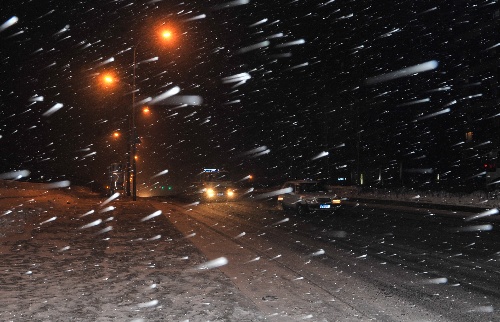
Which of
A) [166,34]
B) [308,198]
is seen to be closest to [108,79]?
[166,34]

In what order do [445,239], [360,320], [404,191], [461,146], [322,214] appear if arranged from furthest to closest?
1. [461,146]
2. [404,191]
3. [322,214]
4. [445,239]
5. [360,320]

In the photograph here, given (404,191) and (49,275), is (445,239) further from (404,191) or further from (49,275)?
(404,191)

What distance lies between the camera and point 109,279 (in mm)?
8438

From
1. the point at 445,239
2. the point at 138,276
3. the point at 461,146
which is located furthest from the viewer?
the point at 461,146

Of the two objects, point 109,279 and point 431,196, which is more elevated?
point 109,279

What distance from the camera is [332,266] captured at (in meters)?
9.80

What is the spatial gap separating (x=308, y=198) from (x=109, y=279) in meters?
13.6

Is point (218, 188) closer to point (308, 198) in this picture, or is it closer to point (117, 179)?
point (117, 179)

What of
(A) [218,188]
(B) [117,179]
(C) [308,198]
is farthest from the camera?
(B) [117,179]

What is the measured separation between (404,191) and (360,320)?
26219 mm

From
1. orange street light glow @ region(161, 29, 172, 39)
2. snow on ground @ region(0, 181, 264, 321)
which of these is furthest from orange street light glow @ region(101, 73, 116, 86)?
snow on ground @ region(0, 181, 264, 321)

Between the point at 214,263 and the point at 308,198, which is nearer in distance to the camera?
the point at 214,263

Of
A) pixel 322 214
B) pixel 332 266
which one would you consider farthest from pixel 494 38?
pixel 332 266

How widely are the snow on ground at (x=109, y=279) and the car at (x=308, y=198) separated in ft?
25.2
